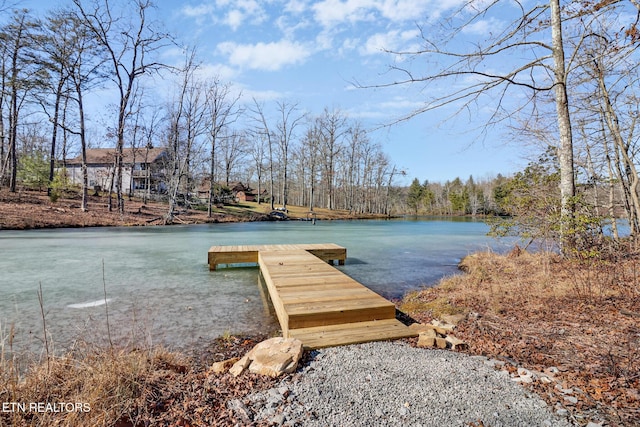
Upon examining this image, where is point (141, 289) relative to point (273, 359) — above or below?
below

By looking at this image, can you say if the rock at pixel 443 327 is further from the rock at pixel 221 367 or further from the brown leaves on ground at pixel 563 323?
the rock at pixel 221 367

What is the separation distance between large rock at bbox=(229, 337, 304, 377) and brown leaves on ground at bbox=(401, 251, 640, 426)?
5.09 ft

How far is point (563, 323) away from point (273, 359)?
2992 mm

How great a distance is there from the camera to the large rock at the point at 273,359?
7.29ft

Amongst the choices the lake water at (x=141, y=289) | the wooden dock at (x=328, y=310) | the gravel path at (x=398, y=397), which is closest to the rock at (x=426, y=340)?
the wooden dock at (x=328, y=310)

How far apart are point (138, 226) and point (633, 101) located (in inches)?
767

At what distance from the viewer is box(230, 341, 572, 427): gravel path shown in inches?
69.0

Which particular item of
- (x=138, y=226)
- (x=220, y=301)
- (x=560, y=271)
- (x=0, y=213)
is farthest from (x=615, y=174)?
(x=0, y=213)

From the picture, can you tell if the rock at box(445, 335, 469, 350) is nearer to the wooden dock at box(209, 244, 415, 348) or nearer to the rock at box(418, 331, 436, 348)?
the rock at box(418, 331, 436, 348)

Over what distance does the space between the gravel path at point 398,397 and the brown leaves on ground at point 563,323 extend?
0.26 metres

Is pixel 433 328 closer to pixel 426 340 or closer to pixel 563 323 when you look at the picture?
pixel 426 340

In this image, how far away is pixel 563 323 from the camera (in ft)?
10.6

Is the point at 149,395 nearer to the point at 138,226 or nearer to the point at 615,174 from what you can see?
the point at 615,174

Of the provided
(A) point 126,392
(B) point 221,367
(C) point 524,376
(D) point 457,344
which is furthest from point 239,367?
(C) point 524,376
